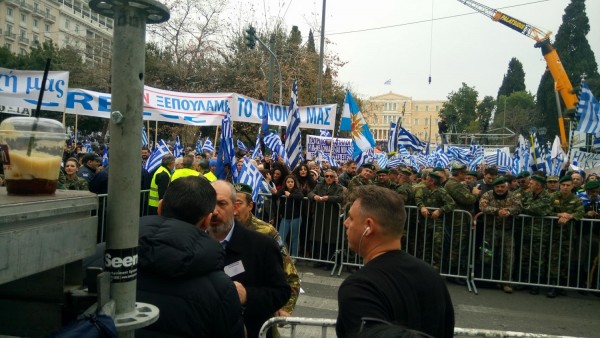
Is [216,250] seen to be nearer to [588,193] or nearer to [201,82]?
[588,193]

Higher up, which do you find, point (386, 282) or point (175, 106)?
point (175, 106)

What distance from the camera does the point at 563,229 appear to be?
8234 millimetres

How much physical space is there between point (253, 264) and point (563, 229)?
6.73 meters

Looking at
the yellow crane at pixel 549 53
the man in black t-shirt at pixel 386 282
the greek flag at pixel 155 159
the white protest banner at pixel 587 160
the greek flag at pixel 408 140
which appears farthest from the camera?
the yellow crane at pixel 549 53

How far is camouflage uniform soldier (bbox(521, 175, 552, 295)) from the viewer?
8180mm

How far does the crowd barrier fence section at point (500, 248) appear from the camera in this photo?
322 inches

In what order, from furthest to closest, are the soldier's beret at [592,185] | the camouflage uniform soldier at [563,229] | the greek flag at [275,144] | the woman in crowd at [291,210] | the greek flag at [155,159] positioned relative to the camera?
the greek flag at [275,144] → the greek flag at [155,159] → the woman in crowd at [291,210] → the soldier's beret at [592,185] → the camouflage uniform soldier at [563,229]

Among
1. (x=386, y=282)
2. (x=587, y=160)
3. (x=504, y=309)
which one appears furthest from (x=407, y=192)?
(x=587, y=160)

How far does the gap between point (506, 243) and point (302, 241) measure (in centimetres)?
356

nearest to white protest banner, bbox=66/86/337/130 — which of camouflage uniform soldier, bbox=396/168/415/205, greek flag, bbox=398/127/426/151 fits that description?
camouflage uniform soldier, bbox=396/168/415/205

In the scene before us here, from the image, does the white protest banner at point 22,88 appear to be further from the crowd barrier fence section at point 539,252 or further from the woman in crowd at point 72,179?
the crowd barrier fence section at point 539,252

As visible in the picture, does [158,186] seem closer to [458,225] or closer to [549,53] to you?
[458,225]

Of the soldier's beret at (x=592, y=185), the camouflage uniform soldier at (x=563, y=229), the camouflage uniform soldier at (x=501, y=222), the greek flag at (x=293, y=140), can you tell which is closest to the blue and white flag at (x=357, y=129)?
the greek flag at (x=293, y=140)

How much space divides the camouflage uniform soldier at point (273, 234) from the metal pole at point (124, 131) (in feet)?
6.97
